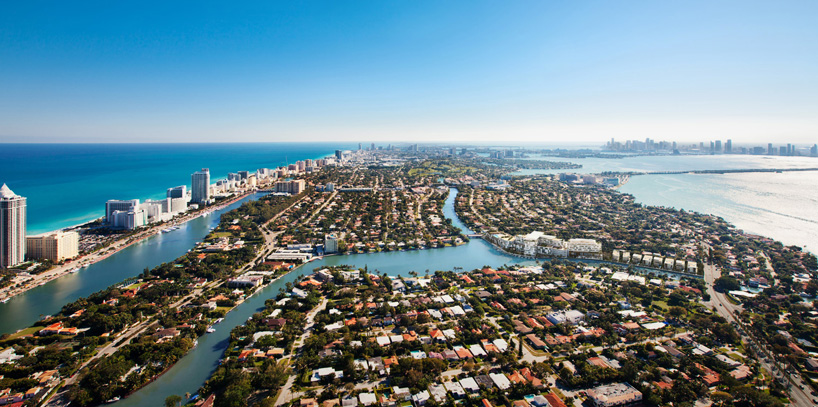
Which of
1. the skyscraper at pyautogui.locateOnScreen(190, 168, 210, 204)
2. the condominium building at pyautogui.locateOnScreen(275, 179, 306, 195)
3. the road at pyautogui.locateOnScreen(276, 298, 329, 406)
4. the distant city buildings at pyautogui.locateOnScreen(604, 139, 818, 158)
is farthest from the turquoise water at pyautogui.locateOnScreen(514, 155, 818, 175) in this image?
the road at pyautogui.locateOnScreen(276, 298, 329, 406)

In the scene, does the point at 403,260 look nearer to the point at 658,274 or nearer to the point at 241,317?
the point at 241,317

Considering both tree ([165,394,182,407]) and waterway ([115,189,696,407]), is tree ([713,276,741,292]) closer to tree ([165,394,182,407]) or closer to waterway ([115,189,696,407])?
waterway ([115,189,696,407])

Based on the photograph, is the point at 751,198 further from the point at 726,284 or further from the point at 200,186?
the point at 200,186

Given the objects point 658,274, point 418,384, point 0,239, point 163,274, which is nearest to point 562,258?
point 658,274

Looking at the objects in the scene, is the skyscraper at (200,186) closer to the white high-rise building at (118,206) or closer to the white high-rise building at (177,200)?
the white high-rise building at (177,200)

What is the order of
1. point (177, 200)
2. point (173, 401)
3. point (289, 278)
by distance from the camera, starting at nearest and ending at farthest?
point (173, 401) < point (289, 278) < point (177, 200)

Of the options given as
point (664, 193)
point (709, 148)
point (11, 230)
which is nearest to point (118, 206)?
point (11, 230)
